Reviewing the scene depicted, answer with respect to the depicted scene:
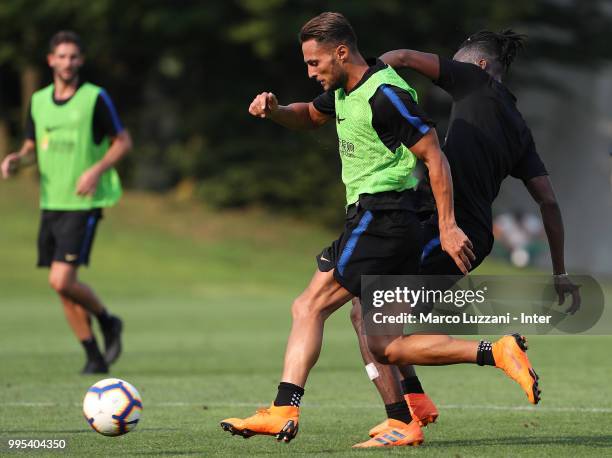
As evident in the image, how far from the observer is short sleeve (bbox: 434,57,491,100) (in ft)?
23.5

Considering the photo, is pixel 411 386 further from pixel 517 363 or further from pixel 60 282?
pixel 60 282

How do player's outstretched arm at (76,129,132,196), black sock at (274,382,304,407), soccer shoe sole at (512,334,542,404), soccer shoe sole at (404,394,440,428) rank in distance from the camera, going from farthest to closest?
player's outstretched arm at (76,129,132,196) → soccer shoe sole at (404,394,440,428) → black sock at (274,382,304,407) → soccer shoe sole at (512,334,542,404)

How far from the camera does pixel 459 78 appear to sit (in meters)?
7.23

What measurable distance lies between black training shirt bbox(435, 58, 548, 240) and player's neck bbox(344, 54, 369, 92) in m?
0.58

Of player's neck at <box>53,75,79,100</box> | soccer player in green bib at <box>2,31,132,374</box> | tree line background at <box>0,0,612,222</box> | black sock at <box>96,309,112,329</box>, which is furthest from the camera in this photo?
tree line background at <box>0,0,612,222</box>

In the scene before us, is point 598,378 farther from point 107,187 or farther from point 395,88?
point 395,88

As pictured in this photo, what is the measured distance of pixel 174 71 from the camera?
121 feet

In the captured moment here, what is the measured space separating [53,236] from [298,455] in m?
5.49

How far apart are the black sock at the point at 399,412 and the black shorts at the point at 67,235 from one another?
4774 mm

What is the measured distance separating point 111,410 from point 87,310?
4877 mm

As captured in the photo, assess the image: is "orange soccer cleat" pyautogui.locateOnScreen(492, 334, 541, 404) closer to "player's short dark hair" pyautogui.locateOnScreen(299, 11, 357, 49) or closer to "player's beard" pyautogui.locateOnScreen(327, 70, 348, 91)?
"player's beard" pyautogui.locateOnScreen(327, 70, 348, 91)

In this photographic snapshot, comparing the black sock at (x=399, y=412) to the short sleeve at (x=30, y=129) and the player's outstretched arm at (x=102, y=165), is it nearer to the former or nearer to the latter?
the player's outstretched arm at (x=102, y=165)

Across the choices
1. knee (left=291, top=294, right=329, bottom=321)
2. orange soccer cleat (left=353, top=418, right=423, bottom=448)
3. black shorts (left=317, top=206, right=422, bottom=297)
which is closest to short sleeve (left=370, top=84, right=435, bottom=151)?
black shorts (left=317, top=206, right=422, bottom=297)

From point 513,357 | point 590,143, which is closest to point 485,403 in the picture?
point 513,357
